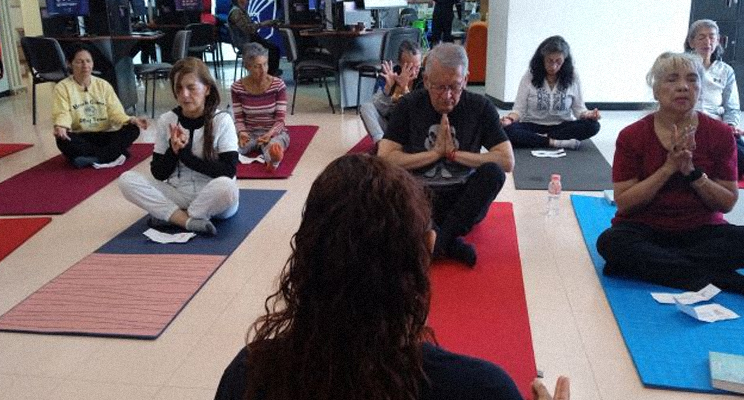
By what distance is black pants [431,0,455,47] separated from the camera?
32.8 ft

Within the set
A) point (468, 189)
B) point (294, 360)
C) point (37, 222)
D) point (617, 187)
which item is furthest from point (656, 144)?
point (37, 222)

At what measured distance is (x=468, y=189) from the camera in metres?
3.20

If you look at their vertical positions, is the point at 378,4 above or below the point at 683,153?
above

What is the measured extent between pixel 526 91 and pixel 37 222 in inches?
134

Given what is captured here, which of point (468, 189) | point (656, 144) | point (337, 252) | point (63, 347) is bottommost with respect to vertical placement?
point (63, 347)

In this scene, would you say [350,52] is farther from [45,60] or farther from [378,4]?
[45,60]

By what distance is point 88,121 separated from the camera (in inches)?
197

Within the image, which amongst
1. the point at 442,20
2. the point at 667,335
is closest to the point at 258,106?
the point at 667,335

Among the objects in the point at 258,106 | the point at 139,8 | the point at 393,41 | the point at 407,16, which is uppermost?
the point at 139,8

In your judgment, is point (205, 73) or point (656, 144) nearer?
point (656, 144)

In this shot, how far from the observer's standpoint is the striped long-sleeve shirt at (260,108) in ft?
16.8

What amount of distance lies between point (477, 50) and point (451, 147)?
5716 millimetres

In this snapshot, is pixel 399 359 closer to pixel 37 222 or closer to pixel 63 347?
pixel 63 347

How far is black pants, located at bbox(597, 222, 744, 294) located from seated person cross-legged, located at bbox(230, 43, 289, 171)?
277cm
